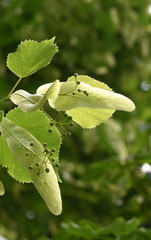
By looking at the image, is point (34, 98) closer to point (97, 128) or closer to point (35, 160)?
point (35, 160)

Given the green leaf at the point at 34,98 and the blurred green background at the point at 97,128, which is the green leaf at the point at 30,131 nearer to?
the green leaf at the point at 34,98

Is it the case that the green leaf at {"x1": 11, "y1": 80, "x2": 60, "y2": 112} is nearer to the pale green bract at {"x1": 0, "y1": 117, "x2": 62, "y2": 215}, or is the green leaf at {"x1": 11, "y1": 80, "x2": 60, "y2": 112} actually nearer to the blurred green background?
the pale green bract at {"x1": 0, "y1": 117, "x2": 62, "y2": 215}

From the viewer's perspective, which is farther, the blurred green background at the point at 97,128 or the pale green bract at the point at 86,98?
the blurred green background at the point at 97,128

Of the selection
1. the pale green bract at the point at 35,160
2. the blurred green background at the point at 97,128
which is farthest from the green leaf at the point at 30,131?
the blurred green background at the point at 97,128

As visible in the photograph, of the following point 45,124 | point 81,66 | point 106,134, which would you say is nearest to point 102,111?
point 45,124

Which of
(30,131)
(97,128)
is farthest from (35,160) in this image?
(97,128)

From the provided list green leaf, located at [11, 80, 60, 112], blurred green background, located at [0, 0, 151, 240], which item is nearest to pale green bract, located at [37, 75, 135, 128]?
green leaf, located at [11, 80, 60, 112]
